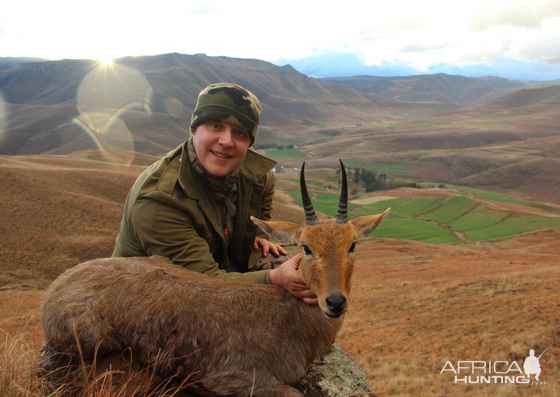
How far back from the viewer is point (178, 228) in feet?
18.4

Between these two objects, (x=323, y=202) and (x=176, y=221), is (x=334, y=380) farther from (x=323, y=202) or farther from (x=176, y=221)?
(x=323, y=202)

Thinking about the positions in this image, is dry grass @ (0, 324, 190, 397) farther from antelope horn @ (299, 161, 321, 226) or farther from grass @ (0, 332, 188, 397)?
antelope horn @ (299, 161, 321, 226)

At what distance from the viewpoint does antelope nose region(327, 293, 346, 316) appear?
4.70 metres

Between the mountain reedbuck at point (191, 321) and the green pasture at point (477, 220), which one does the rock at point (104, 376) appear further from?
the green pasture at point (477, 220)

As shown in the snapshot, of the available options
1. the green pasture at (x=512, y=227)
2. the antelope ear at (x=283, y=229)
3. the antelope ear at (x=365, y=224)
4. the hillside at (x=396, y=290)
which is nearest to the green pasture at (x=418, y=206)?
the green pasture at (x=512, y=227)

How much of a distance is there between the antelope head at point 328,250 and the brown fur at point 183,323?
0.03 metres

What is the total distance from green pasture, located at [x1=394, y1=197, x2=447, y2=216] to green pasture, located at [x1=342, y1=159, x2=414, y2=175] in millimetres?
69124

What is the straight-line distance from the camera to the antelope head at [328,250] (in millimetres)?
4801

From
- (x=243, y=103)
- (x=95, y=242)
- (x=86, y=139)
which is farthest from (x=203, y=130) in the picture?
(x=86, y=139)

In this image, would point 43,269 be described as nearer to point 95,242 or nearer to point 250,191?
point 95,242

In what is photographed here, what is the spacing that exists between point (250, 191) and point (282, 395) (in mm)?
3895

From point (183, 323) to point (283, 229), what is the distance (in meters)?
2.45

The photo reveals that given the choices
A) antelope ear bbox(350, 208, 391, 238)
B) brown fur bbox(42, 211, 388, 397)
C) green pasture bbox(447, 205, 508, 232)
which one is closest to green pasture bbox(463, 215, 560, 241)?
green pasture bbox(447, 205, 508, 232)

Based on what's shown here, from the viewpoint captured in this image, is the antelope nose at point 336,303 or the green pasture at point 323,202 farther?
the green pasture at point 323,202
